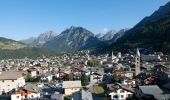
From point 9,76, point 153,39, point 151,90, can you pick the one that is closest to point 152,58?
point 153,39

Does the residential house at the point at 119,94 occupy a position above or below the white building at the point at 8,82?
below

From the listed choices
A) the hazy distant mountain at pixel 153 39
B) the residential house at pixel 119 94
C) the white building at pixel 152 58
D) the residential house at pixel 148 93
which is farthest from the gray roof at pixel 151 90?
the hazy distant mountain at pixel 153 39

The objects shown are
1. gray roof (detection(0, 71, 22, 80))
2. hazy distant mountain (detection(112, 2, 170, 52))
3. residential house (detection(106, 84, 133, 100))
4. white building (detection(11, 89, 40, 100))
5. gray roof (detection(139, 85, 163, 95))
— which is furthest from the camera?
hazy distant mountain (detection(112, 2, 170, 52))

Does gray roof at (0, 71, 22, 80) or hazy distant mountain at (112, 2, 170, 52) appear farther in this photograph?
hazy distant mountain at (112, 2, 170, 52)

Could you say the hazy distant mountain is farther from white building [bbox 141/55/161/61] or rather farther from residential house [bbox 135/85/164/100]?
residential house [bbox 135/85/164/100]

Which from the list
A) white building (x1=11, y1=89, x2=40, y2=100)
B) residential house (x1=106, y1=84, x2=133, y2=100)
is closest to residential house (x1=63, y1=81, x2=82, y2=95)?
white building (x1=11, y1=89, x2=40, y2=100)

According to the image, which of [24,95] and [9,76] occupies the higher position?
[9,76]

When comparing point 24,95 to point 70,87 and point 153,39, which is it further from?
point 153,39

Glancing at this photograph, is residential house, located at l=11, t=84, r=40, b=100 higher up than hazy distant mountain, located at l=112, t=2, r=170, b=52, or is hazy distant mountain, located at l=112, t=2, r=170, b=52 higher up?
hazy distant mountain, located at l=112, t=2, r=170, b=52

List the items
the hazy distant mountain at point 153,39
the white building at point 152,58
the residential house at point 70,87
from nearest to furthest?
the residential house at point 70,87, the white building at point 152,58, the hazy distant mountain at point 153,39

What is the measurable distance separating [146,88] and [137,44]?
111 m

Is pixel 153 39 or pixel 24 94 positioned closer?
pixel 24 94

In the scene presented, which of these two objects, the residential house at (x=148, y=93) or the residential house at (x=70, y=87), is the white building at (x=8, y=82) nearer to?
the residential house at (x=70, y=87)

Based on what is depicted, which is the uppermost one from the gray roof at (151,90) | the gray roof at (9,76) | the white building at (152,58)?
the white building at (152,58)
